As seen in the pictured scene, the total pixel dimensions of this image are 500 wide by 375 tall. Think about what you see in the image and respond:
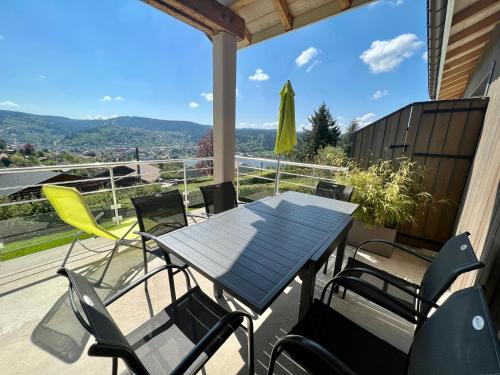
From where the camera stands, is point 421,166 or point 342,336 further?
point 421,166

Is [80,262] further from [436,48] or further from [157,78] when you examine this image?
[157,78]

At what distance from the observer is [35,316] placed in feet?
5.40

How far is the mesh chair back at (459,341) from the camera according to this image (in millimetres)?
515

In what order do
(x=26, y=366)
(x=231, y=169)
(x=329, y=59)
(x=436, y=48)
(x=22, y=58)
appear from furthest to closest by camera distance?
(x=329, y=59) < (x=22, y=58) < (x=231, y=169) < (x=436, y=48) < (x=26, y=366)

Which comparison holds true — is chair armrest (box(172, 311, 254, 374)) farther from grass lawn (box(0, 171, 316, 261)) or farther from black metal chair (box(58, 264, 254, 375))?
grass lawn (box(0, 171, 316, 261))

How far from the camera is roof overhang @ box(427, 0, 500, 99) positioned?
201cm

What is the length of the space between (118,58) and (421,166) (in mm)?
16198

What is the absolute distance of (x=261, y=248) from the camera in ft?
4.29

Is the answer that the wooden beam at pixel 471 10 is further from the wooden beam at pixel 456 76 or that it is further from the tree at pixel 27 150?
the tree at pixel 27 150

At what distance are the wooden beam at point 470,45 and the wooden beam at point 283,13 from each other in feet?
8.74

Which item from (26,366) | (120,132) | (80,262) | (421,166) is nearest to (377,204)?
(421,166)

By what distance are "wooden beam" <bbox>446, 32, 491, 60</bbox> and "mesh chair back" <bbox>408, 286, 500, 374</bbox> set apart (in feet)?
13.3

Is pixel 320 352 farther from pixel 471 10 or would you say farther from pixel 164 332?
pixel 471 10

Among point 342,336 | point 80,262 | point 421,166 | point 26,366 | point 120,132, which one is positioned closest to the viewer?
point 342,336
